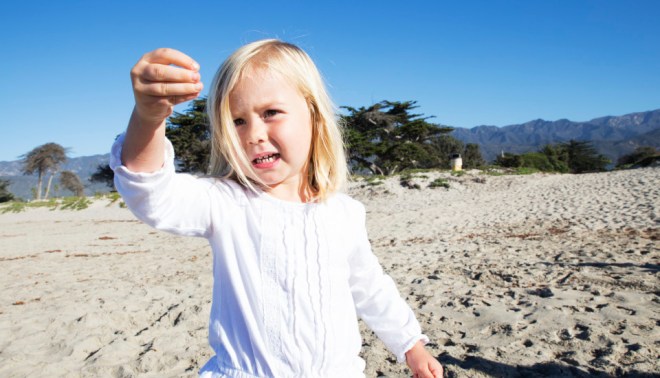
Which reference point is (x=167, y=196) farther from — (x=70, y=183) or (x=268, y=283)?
(x=70, y=183)

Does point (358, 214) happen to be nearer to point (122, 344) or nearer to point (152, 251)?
point (122, 344)

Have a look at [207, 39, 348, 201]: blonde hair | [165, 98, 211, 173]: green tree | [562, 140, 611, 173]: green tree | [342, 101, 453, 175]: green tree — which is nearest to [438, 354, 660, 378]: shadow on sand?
[207, 39, 348, 201]: blonde hair

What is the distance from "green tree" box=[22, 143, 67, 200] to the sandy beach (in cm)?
3767

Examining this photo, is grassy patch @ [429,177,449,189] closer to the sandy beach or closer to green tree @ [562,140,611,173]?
the sandy beach

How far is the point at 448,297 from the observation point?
14.7ft

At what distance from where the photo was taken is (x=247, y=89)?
4.17 feet

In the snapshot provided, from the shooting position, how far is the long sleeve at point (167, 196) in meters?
0.96

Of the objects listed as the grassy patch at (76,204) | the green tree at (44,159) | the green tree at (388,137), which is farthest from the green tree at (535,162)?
the green tree at (44,159)

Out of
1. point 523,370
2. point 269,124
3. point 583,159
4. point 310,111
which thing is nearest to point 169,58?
point 269,124

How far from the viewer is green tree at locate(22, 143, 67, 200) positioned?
136ft

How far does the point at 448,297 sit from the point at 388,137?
1148 inches

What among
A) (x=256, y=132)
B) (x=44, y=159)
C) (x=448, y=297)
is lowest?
(x=448, y=297)

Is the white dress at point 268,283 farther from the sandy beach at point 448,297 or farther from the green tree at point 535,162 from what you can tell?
the green tree at point 535,162

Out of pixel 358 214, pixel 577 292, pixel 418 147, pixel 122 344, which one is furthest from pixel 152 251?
pixel 418 147
